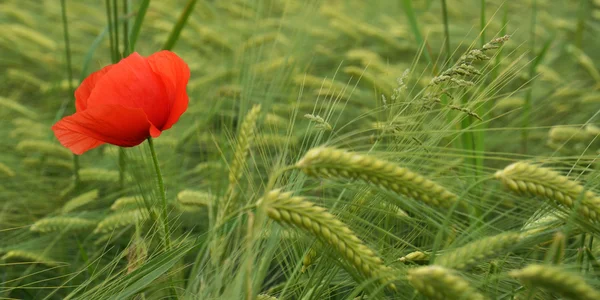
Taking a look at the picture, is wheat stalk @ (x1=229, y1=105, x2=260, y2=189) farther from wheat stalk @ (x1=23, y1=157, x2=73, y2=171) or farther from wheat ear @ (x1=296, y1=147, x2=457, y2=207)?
wheat stalk @ (x1=23, y1=157, x2=73, y2=171)

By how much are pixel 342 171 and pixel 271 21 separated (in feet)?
4.73

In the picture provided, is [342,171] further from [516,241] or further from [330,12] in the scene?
[330,12]

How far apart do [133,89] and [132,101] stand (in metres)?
0.01

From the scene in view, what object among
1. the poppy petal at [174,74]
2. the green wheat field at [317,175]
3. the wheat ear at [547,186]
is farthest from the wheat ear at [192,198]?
the wheat ear at [547,186]

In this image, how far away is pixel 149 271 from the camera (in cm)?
64

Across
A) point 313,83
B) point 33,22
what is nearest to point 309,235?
point 313,83

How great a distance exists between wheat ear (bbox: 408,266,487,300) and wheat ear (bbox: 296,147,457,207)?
0.08 metres

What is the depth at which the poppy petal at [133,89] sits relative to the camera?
0.67 m

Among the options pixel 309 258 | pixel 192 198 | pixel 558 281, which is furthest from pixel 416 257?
pixel 192 198

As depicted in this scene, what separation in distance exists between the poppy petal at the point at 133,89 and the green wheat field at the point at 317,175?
1.7 inches

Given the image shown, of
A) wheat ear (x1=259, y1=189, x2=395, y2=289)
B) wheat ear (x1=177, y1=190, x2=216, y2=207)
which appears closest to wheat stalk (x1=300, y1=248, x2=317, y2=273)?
wheat ear (x1=259, y1=189, x2=395, y2=289)

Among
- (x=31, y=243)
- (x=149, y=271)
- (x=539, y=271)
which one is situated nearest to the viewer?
(x=539, y=271)

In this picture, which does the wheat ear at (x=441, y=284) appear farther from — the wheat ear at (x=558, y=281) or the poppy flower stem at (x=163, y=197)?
the poppy flower stem at (x=163, y=197)

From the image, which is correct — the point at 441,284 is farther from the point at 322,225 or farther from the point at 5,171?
the point at 5,171
